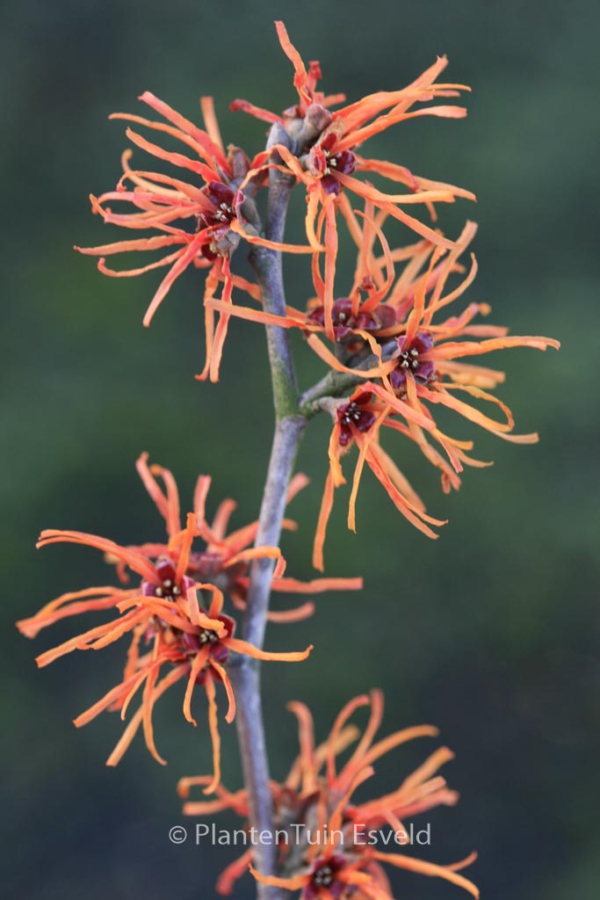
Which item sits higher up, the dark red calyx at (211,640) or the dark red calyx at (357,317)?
the dark red calyx at (357,317)

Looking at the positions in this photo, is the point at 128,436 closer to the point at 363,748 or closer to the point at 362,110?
the point at 363,748

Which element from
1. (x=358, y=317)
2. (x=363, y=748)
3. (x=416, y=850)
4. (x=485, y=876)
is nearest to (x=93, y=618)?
(x=416, y=850)

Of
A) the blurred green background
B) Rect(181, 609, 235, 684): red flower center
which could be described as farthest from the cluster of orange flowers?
the blurred green background

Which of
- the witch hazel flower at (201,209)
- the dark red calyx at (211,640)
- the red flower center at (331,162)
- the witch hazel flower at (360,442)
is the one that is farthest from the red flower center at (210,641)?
the red flower center at (331,162)

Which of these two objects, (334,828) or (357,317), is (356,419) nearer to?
(357,317)

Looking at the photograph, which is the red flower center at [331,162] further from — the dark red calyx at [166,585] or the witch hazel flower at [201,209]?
the dark red calyx at [166,585]
